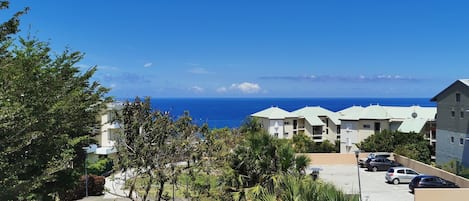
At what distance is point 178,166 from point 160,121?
5.98 feet

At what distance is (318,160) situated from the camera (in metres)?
41.0

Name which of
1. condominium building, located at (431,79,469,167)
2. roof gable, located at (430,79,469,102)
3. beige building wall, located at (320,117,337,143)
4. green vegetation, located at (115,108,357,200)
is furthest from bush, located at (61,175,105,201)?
beige building wall, located at (320,117,337,143)

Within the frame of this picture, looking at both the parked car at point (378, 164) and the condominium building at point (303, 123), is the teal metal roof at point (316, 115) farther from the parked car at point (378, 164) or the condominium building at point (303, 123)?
the parked car at point (378, 164)

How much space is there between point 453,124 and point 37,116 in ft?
130

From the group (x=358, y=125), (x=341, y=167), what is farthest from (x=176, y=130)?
(x=358, y=125)

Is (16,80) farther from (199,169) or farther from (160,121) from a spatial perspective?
(199,169)

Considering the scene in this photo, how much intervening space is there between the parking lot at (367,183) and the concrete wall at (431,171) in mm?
2441

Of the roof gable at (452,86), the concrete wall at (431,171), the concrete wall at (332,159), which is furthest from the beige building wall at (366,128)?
the concrete wall at (332,159)

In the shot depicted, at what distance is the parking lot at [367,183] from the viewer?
26.9 meters

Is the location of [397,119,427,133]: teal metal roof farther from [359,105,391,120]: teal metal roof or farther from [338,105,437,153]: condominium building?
[359,105,391,120]: teal metal roof

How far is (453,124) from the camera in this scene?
42312 mm

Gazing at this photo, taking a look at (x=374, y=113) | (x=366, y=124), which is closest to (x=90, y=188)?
(x=366, y=124)

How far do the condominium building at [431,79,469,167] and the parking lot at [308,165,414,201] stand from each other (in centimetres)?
935

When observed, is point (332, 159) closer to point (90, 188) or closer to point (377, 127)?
point (90, 188)
